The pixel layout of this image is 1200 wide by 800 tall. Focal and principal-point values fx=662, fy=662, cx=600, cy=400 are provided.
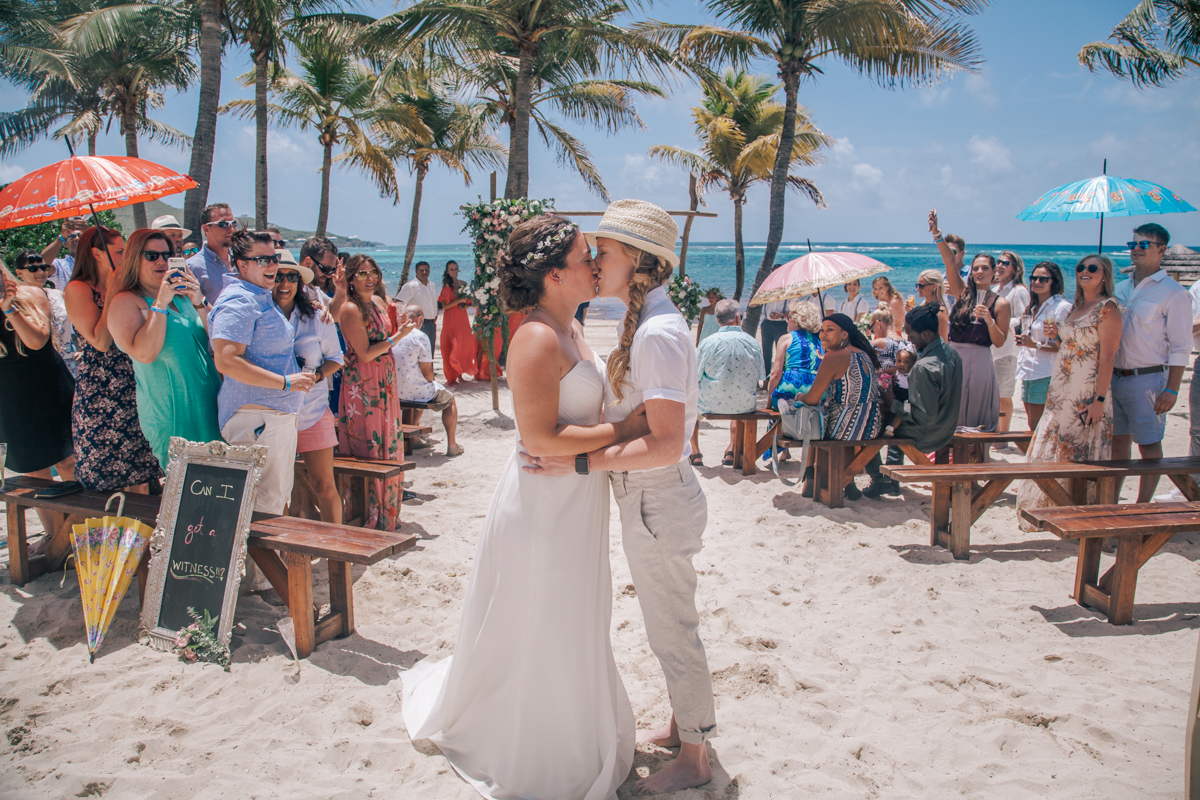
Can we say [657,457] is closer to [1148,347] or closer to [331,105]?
[1148,347]

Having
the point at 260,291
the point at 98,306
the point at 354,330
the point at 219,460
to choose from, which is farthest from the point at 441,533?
the point at 98,306

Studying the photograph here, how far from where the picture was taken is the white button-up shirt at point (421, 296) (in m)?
10.5

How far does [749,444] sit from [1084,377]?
8.78 ft

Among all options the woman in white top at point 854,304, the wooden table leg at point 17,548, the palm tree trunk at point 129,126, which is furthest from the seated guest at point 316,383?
the palm tree trunk at point 129,126

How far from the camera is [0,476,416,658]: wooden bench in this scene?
3.15m

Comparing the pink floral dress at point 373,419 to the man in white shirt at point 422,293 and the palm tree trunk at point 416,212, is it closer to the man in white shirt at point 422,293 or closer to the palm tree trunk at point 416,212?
the man in white shirt at point 422,293

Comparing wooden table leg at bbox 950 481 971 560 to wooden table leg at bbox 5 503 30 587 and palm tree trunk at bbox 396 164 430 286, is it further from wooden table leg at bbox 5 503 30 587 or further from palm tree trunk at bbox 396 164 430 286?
palm tree trunk at bbox 396 164 430 286

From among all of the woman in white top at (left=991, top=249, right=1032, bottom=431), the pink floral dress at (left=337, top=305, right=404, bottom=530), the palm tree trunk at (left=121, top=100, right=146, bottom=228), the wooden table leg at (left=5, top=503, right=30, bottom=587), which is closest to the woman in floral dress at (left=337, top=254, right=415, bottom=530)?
the pink floral dress at (left=337, top=305, right=404, bottom=530)

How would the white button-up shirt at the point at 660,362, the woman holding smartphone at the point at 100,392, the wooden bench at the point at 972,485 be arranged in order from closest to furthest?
the white button-up shirt at the point at 660,362, the woman holding smartphone at the point at 100,392, the wooden bench at the point at 972,485

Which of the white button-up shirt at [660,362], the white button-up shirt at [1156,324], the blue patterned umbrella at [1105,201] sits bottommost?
A: the white button-up shirt at [660,362]

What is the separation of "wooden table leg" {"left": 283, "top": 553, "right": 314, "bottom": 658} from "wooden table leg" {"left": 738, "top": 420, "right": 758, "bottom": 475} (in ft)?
13.9

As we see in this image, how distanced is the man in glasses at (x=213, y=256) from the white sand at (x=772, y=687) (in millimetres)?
1986

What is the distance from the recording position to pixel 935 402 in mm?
5199

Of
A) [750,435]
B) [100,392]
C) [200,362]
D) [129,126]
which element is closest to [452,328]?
[750,435]
